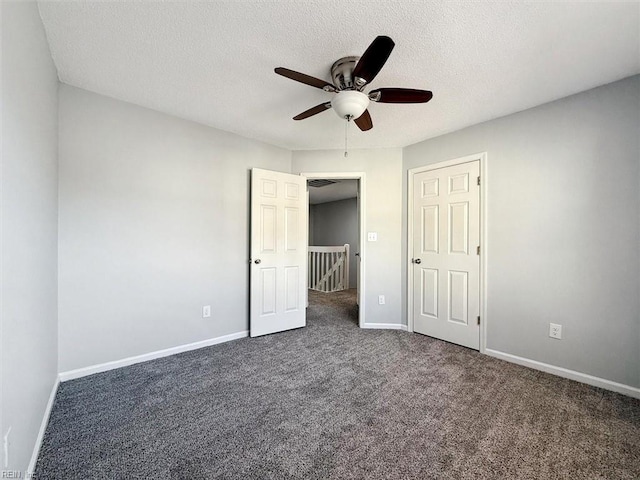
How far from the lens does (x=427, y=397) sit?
1986 millimetres

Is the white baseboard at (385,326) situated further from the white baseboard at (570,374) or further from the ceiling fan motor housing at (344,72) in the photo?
the ceiling fan motor housing at (344,72)

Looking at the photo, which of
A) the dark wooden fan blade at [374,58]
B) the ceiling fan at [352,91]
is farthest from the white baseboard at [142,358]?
the dark wooden fan blade at [374,58]

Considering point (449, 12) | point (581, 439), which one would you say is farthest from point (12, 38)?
point (581, 439)

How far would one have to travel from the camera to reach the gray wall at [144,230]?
7.31 feet

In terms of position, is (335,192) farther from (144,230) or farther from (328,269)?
(144,230)

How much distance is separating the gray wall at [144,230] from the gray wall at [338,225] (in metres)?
4.66

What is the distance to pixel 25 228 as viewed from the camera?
4.32 feet

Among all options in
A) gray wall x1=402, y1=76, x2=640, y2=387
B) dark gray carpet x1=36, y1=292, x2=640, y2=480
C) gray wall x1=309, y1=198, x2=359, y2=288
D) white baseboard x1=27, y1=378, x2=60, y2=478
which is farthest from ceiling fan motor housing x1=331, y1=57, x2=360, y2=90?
gray wall x1=309, y1=198, x2=359, y2=288

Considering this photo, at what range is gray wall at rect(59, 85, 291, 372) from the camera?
223 cm

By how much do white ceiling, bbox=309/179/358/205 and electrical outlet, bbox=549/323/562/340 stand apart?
3882mm

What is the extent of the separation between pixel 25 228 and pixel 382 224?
10.3ft

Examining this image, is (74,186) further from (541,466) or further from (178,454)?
(541,466)

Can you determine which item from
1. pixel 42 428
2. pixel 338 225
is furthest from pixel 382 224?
pixel 338 225

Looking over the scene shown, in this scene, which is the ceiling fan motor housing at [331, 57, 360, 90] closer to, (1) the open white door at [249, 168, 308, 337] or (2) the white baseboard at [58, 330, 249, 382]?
(1) the open white door at [249, 168, 308, 337]
